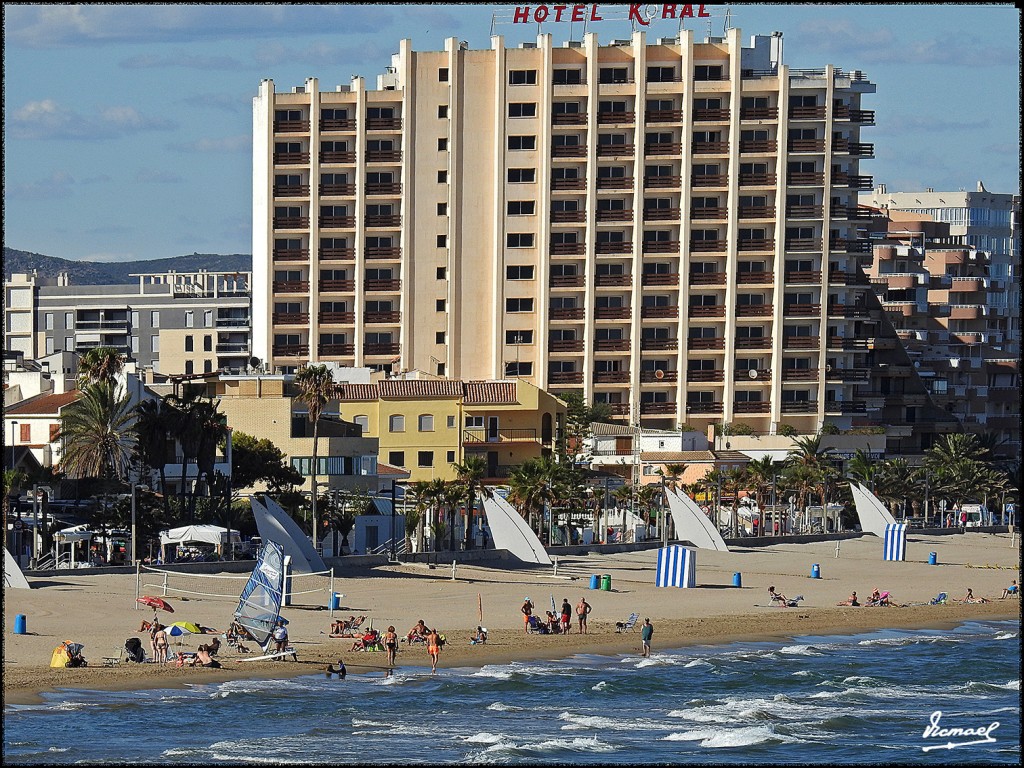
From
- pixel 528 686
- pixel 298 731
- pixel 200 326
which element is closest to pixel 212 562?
pixel 528 686

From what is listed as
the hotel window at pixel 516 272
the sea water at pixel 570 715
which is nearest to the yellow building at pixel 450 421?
the hotel window at pixel 516 272

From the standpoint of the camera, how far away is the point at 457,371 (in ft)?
443

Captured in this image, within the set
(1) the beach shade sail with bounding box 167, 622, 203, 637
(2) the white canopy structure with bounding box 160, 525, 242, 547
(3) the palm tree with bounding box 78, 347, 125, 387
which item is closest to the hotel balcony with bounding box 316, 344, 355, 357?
(3) the palm tree with bounding box 78, 347, 125, 387

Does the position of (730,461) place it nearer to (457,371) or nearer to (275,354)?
(457,371)

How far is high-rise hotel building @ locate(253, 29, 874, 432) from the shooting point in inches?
5177

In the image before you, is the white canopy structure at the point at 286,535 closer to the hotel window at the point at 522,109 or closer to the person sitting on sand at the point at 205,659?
the person sitting on sand at the point at 205,659

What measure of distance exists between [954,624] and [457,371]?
69.8 m

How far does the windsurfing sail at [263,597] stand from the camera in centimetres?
5081

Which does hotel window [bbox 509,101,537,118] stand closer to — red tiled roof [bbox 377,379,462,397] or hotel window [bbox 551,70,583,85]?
hotel window [bbox 551,70,583,85]

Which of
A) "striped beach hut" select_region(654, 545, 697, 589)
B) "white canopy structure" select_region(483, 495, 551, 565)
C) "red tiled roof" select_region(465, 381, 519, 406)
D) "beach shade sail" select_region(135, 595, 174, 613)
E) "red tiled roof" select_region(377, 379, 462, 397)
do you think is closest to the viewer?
"beach shade sail" select_region(135, 595, 174, 613)
